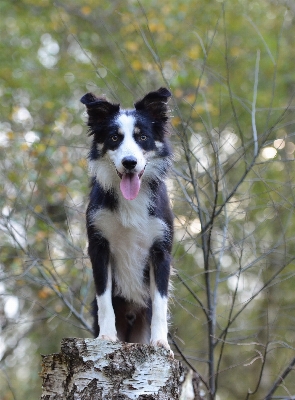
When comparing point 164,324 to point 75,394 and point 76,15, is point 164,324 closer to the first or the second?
point 75,394

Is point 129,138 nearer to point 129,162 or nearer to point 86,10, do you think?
point 129,162

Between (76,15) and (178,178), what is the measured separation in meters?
7.68

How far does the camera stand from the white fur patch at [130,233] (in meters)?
4.65

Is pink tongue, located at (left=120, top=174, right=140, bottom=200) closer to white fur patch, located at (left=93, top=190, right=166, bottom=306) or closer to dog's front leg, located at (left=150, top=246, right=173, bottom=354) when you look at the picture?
white fur patch, located at (left=93, top=190, right=166, bottom=306)

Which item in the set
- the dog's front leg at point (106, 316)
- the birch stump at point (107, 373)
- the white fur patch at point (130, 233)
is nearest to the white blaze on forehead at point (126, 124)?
the white fur patch at point (130, 233)

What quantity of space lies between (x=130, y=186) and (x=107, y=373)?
137 centimetres

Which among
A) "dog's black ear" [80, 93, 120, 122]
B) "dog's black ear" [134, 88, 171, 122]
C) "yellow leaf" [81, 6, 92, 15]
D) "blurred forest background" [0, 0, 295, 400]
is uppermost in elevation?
"yellow leaf" [81, 6, 92, 15]

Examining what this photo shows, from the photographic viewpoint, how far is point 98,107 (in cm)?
475

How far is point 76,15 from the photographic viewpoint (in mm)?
12000

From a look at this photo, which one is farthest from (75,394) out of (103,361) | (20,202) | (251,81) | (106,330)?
(251,81)

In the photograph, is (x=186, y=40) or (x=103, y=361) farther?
(x=186, y=40)

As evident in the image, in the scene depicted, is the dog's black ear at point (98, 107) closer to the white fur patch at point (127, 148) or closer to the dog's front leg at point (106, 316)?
the white fur patch at point (127, 148)

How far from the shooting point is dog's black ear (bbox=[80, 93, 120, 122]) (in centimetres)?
473

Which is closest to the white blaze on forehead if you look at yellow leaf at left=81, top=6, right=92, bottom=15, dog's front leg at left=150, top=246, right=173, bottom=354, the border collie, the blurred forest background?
the border collie
